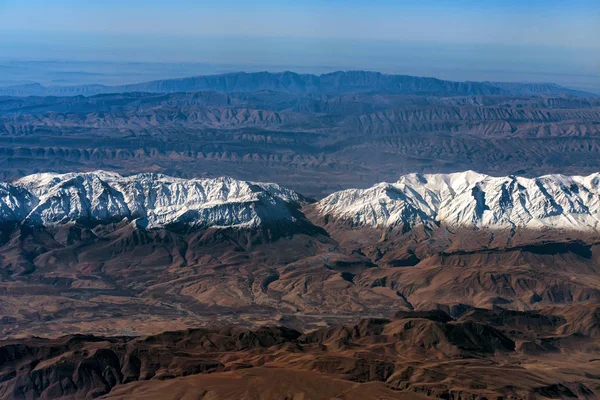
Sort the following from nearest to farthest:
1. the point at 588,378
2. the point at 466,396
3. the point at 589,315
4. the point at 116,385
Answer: the point at 466,396 → the point at 116,385 → the point at 588,378 → the point at 589,315

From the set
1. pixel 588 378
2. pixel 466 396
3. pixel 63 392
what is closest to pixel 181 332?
pixel 63 392

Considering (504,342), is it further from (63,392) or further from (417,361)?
(63,392)

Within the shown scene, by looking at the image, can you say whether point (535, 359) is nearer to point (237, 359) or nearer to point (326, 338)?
point (326, 338)

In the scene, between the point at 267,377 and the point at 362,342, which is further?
the point at 362,342

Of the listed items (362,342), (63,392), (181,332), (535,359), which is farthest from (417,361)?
(63,392)

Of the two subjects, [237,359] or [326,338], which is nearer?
[237,359]

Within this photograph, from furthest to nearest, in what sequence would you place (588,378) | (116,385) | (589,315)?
(589,315), (588,378), (116,385)

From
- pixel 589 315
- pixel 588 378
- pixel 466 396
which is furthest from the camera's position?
pixel 589 315
